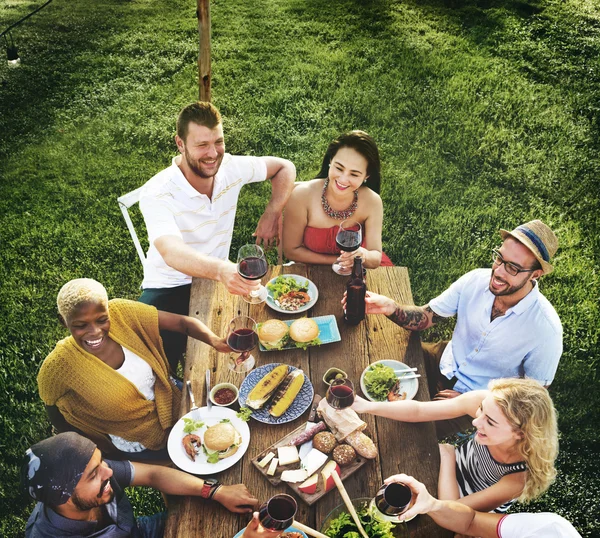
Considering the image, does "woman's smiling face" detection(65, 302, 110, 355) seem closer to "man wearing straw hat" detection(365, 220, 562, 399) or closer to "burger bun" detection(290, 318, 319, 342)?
"burger bun" detection(290, 318, 319, 342)

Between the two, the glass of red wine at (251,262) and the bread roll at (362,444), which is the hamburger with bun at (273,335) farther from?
the bread roll at (362,444)

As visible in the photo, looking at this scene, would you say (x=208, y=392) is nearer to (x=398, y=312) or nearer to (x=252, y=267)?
(x=252, y=267)

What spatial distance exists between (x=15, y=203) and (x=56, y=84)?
263cm

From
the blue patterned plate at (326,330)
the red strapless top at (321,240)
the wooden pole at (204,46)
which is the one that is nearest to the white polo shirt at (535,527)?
the blue patterned plate at (326,330)

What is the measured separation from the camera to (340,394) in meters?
2.88

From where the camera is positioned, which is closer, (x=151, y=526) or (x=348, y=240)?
(x=151, y=526)

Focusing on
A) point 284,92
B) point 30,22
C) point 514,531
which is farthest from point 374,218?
point 30,22

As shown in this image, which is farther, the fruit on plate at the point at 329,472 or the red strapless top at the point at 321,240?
the red strapless top at the point at 321,240

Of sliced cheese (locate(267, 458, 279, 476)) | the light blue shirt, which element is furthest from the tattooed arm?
sliced cheese (locate(267, 458, 279, 476))

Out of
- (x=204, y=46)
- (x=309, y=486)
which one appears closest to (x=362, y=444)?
(x=309, y=486)

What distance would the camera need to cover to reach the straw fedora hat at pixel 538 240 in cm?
329

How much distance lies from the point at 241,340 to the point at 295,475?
794mm

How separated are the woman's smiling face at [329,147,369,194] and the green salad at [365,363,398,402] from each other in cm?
147

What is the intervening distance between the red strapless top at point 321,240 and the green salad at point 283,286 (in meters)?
0.77
